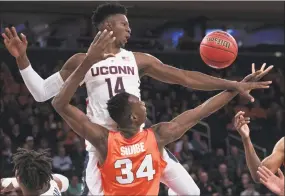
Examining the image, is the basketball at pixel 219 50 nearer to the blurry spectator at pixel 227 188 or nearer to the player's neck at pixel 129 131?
the player's neck at pixel 129 131

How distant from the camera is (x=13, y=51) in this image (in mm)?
5086

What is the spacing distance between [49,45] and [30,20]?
3.43m

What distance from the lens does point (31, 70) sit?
206 inches

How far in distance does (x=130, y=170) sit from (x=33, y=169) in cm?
73

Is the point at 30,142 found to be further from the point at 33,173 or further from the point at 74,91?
the point at 33,173

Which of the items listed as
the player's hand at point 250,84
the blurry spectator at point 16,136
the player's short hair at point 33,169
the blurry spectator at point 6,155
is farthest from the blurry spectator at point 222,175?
the player's short hair at point 33,169

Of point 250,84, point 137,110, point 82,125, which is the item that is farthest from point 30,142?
point 137,110

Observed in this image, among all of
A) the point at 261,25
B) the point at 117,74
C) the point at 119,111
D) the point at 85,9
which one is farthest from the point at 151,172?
the point at 261,25

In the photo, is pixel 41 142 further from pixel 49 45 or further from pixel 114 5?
pixel 114 5

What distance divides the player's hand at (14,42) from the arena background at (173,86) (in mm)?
→ 6714

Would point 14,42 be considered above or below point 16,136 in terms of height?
above

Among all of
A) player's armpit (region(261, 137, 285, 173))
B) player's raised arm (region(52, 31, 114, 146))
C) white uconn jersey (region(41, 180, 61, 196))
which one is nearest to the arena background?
white uconn jersey (region(41, 180, 61, 196))

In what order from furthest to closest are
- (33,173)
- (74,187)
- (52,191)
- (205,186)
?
(205,186)
(74,187)
(52,191)
(33,173)

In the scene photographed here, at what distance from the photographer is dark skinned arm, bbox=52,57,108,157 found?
476 centimetres
